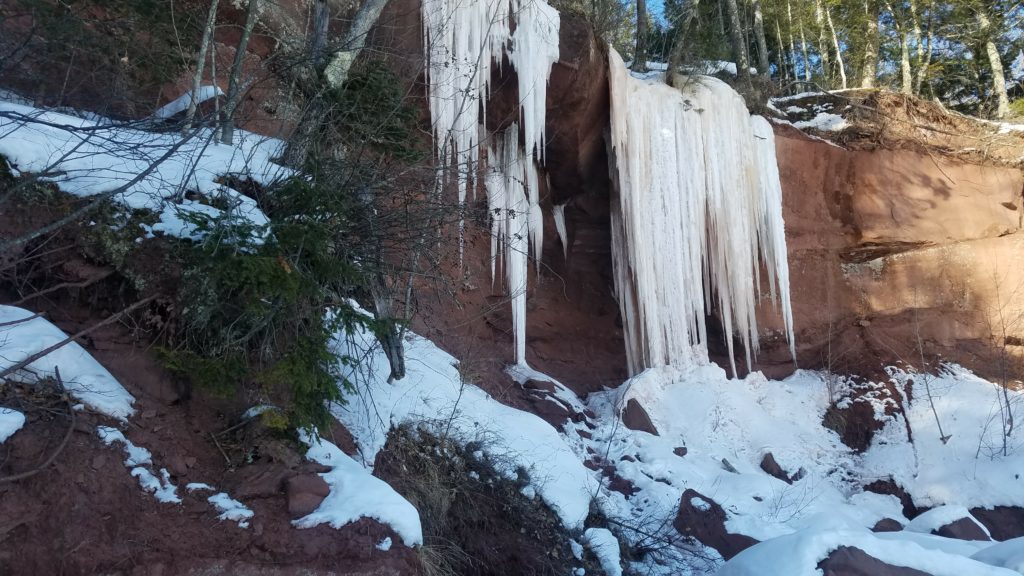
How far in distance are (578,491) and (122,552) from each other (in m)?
4.04

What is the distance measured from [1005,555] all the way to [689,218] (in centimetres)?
665

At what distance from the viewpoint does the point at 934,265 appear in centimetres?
1224

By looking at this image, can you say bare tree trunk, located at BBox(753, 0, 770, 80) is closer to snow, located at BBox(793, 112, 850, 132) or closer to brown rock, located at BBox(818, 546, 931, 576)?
snow, located at BBox(793, 112, 850, 132)

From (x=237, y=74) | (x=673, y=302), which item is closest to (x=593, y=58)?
(x=673, y=302)

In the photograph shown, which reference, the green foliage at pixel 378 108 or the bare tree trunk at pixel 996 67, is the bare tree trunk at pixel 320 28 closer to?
the green foliage at pixel 378 108

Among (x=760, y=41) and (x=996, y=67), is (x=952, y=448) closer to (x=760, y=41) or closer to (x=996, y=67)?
(x=996, y=67)

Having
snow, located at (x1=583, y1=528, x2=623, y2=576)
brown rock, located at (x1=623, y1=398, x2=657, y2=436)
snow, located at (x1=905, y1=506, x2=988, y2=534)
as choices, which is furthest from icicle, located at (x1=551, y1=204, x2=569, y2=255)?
snow, located at (x1=905, y1=506, x2=988, y2=534)

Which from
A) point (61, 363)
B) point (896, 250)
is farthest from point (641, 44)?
point (61, 363)

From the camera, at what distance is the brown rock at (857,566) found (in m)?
4.12

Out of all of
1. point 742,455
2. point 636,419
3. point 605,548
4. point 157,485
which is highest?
point 157,485

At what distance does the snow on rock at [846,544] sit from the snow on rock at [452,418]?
203 cm

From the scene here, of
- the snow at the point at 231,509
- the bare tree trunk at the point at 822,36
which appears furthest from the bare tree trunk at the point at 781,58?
the snow at the point at 231,509

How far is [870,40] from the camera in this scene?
16.0m

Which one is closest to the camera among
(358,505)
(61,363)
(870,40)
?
(61,363)
